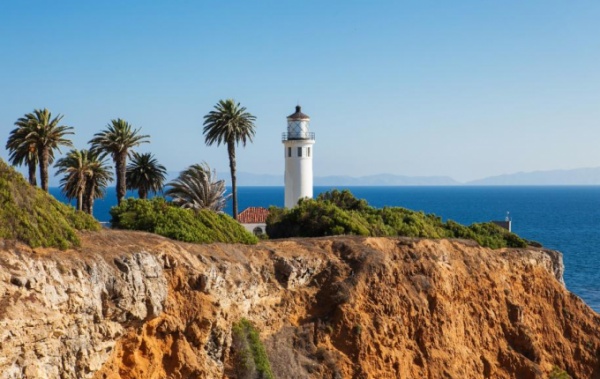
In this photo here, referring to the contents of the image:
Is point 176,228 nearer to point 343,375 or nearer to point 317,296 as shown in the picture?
point 317,296

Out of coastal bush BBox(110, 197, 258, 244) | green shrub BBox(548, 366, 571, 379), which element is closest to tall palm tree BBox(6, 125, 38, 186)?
coastal bush BBox(110, 197, 258, 244)

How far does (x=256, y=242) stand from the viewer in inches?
1219

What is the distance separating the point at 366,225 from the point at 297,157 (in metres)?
22.8

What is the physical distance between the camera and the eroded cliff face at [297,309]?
747 inches

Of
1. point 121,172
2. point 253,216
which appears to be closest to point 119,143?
point 121,172

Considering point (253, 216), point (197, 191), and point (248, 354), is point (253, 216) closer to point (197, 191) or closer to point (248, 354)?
point (197, 191)

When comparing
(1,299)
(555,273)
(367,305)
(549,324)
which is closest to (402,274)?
(367,305)

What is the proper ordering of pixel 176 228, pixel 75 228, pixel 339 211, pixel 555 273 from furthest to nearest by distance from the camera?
pixel 555 273
pixel 339 211
pixel 176 228
pixel 75 228

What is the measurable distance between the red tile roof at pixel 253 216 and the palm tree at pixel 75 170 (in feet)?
60.7

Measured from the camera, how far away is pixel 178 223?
28.6 metres

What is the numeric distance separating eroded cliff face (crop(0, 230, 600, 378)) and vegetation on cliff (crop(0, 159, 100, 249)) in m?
0.43

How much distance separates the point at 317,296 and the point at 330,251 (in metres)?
2.72

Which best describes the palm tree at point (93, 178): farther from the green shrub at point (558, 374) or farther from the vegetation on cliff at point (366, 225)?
the green shrub at point (558, 374)

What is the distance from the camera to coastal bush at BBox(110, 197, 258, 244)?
28.2m
